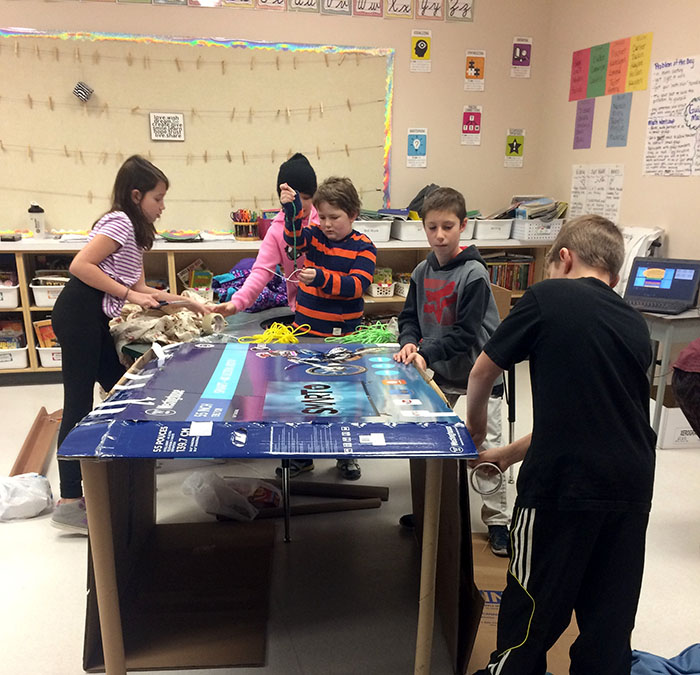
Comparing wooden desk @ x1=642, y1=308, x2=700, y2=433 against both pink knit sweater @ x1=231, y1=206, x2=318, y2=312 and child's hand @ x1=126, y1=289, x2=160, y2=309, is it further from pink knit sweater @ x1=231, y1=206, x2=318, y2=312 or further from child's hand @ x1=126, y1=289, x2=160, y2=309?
child's hand @ x1=126, y1=289, x2=160, y2=309

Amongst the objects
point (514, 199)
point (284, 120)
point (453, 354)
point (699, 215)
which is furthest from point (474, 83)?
point (453, 354)

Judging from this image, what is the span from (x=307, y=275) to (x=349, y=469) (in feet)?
3.10

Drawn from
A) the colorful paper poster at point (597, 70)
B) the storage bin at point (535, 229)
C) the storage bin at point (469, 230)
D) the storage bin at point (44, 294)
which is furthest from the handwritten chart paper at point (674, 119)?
the storage bin at point (44, 294)

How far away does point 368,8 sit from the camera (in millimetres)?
3906

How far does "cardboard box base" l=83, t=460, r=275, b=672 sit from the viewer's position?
151cm

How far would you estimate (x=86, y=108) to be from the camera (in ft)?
12.2

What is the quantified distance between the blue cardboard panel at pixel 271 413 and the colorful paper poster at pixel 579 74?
310 cm

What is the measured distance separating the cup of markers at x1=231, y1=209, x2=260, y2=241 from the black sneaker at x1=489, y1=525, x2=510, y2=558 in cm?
249

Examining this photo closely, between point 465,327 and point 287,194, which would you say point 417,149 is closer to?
point 287,194

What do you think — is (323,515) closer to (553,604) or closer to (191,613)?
(191,613)

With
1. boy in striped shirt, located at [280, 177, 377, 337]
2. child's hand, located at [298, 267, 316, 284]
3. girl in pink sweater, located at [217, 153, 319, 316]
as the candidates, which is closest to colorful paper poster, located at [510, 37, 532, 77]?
girl in pink sweater, located at [217, 153, 319, 316]

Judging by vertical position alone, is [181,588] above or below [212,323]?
below

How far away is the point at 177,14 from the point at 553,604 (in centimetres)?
394

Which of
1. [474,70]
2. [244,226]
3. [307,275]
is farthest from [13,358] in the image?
[474,70]
